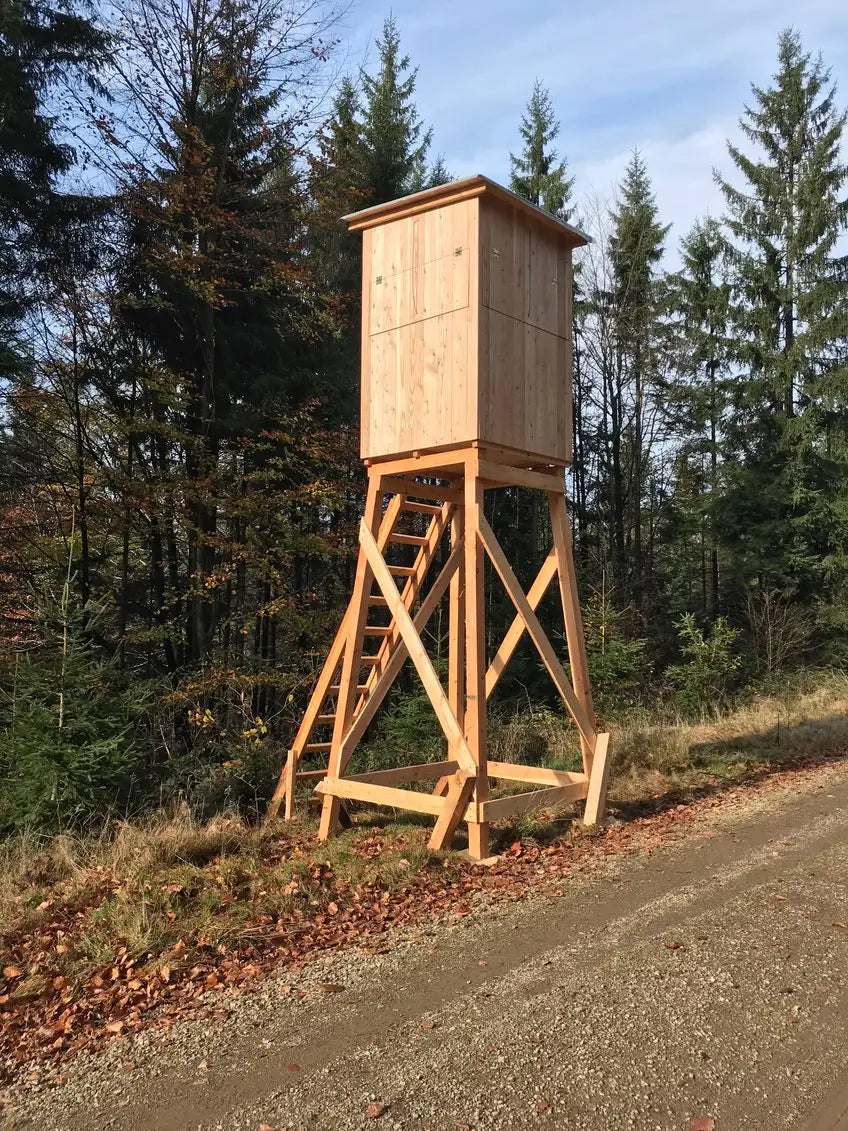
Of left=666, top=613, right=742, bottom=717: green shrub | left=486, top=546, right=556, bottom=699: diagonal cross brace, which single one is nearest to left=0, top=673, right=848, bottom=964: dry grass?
left=486, top=546, right=556, bottom=699: diagonal cross brace

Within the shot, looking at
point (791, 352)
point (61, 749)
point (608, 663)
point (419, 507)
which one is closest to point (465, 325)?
point (419, 507)

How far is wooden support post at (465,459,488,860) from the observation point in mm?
6539

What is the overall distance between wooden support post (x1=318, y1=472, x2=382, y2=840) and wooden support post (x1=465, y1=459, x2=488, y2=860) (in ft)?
3.51

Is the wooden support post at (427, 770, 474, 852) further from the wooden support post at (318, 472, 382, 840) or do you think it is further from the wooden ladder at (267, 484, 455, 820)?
the wooden ladder at (267, 484, 455, 820)

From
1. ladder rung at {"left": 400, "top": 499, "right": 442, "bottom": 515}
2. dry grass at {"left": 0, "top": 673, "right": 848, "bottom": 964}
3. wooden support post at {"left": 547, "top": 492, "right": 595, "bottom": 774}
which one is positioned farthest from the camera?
ladder rung at {"left": 400, "top": 499, "right": 442, "bottom": 515}

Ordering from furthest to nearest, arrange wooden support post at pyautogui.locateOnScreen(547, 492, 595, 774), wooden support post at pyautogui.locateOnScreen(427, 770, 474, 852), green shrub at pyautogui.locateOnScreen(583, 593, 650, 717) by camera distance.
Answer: green shrub at pyautogui.locateOnScreen(583, 593, 650, 717)
wooden support post at pyautogui.locateOnScreen(547, 492, 595, 774)
wooden support post at pyautogui.locateOnScreen(427, 770, 474, 852)

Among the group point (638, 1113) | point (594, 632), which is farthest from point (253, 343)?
point (638, 1113)

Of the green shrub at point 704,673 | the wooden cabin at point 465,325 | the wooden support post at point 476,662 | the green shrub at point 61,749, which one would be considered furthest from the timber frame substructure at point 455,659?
the green shrub at point 704,673

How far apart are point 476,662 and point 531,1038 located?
3.36 metres

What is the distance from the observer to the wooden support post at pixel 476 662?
21.5ft

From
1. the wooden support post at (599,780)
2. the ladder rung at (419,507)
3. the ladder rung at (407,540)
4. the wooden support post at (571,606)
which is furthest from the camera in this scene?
the ladder rung at (407,540)

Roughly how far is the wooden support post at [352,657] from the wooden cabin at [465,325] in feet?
1.58

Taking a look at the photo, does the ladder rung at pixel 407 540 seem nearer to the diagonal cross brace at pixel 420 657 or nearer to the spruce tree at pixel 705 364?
the diagonal cross brace at pixel 420 657

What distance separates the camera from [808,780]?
947 centimetres
